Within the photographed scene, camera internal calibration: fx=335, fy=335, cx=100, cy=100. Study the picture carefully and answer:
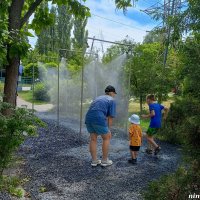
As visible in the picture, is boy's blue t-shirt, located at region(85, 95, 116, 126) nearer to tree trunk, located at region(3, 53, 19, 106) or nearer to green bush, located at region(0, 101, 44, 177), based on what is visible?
tree trunk, located at region(3, 53, 19, 106)

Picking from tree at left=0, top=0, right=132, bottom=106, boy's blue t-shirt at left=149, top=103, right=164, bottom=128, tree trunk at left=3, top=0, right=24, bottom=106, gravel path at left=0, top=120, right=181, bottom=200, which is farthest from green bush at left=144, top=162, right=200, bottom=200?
boy's blue t-shirt at left=149, top=103, right=164, bottom=128

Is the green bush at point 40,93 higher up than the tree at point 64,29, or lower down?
lower down

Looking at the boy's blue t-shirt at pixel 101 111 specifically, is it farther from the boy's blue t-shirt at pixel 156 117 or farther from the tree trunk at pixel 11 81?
the tree trunk at pixel 11 81

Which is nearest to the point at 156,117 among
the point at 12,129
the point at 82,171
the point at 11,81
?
the point at 82,171

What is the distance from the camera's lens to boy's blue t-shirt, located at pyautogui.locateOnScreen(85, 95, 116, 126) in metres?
6.08

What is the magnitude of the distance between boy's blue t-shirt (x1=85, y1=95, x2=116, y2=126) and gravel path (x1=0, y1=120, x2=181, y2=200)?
0.84 m

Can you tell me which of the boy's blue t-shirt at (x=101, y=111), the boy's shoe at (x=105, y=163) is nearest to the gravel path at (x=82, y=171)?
the boy's shoe at (x=105, y=163)

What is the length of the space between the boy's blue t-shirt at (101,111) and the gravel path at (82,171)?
0.84 m

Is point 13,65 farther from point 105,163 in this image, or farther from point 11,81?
point 105,163

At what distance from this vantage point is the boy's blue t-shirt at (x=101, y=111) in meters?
6.08

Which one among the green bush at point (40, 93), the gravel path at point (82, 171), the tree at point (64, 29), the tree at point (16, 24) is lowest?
the gravel path at point (82, 171)

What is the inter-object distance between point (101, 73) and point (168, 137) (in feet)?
10.9

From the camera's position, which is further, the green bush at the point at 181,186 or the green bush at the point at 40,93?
the green bush at the point at 40,93

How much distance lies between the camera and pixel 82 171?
5832 mm
